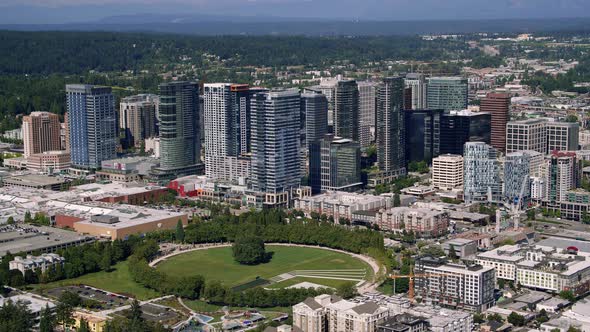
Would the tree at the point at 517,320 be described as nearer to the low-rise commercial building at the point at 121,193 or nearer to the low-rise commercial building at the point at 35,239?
the low-rise commercial building at the point at 35,239

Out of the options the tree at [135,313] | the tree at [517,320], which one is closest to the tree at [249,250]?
the tree at [135,313]

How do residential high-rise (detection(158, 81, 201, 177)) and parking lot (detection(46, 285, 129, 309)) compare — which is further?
residential high-rise (detection(158, 81, 201, 177))

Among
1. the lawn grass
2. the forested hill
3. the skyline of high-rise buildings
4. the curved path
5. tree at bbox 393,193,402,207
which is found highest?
the forested hill

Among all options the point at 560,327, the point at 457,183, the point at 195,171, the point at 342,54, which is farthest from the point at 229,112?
the point at 342,54

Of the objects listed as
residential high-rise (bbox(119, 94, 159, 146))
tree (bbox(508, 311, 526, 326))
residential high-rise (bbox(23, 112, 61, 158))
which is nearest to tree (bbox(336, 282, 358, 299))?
tree (bbox(508, 311, 526, 326))

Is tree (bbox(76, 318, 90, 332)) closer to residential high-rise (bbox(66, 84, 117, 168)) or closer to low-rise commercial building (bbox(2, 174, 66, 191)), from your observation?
low-rise commercial building (bbox(2, 174, 66, 191))

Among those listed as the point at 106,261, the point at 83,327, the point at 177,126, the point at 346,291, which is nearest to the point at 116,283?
the point at 106,261
